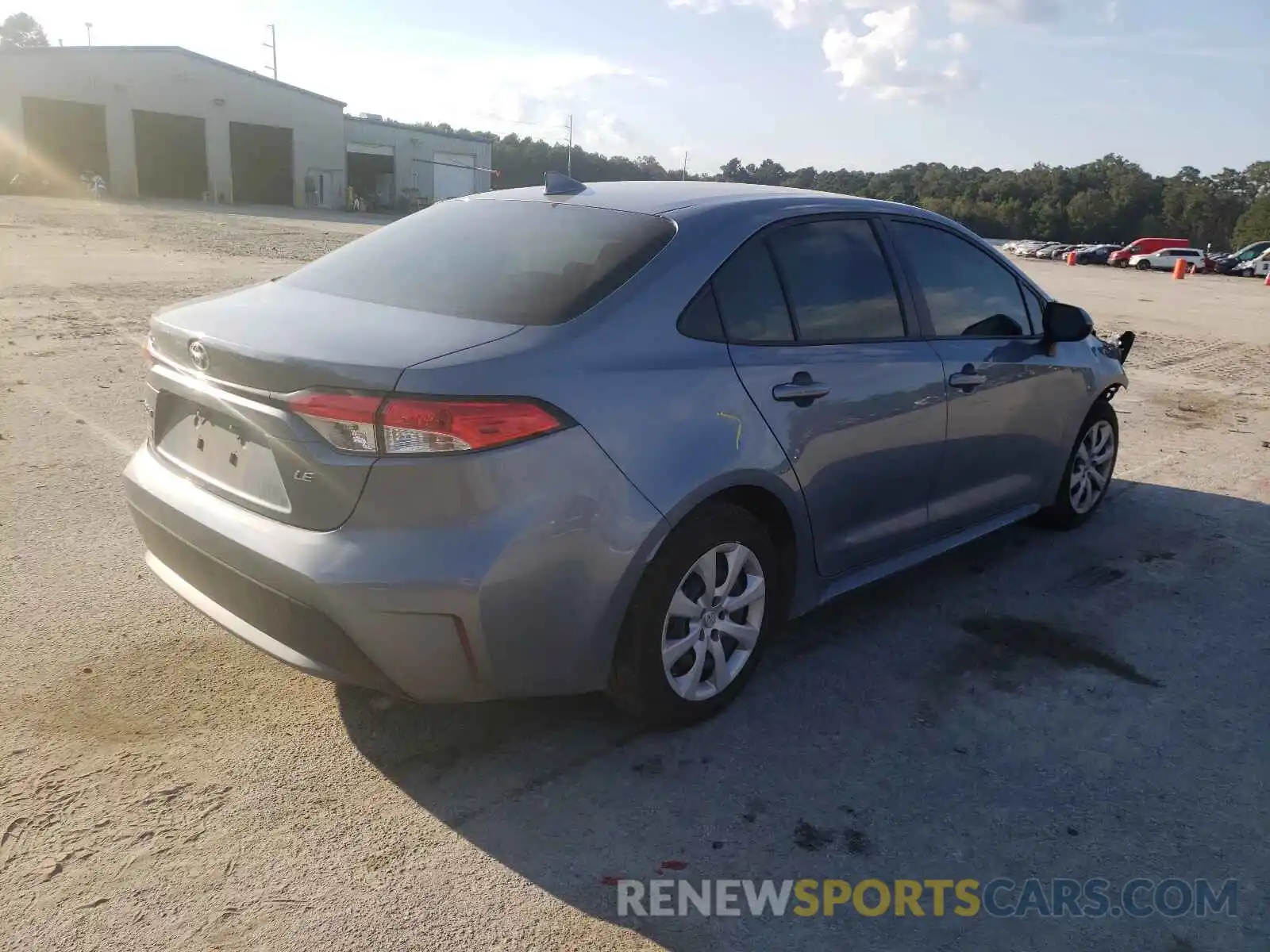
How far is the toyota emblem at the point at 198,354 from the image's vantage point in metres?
2.94

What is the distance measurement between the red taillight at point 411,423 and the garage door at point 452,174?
209ft

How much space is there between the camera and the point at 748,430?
3.20 m

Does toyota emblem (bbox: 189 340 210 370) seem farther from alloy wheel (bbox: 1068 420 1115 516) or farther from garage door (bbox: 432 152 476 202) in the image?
garage door (bbox: 432 152 476 202)

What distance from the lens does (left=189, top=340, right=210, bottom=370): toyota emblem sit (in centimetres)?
294

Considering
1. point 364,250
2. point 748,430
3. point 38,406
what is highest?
point 364,250

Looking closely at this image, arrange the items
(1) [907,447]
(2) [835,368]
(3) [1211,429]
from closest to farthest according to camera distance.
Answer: (2) [835,368] → (1) [907,447] → (3) [1211,429]

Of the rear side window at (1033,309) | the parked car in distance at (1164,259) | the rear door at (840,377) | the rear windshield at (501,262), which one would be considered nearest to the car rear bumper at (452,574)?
the rear windshield at (501,262)

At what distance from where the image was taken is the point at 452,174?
65.2 m

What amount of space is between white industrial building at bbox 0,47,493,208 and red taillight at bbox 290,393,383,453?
4518 cm

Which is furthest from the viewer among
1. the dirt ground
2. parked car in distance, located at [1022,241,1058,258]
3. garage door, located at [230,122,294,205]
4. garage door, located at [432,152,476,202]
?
garage door, located at [432,152,476,202]

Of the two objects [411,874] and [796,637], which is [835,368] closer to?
[796,637]

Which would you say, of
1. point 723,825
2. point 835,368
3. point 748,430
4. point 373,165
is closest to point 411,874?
point 723,825

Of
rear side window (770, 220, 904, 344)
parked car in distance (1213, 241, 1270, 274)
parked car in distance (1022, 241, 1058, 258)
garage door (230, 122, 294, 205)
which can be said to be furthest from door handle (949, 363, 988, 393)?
parked car in distance (1022, 241, 1058, 258)

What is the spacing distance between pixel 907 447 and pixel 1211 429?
576 centimetres
